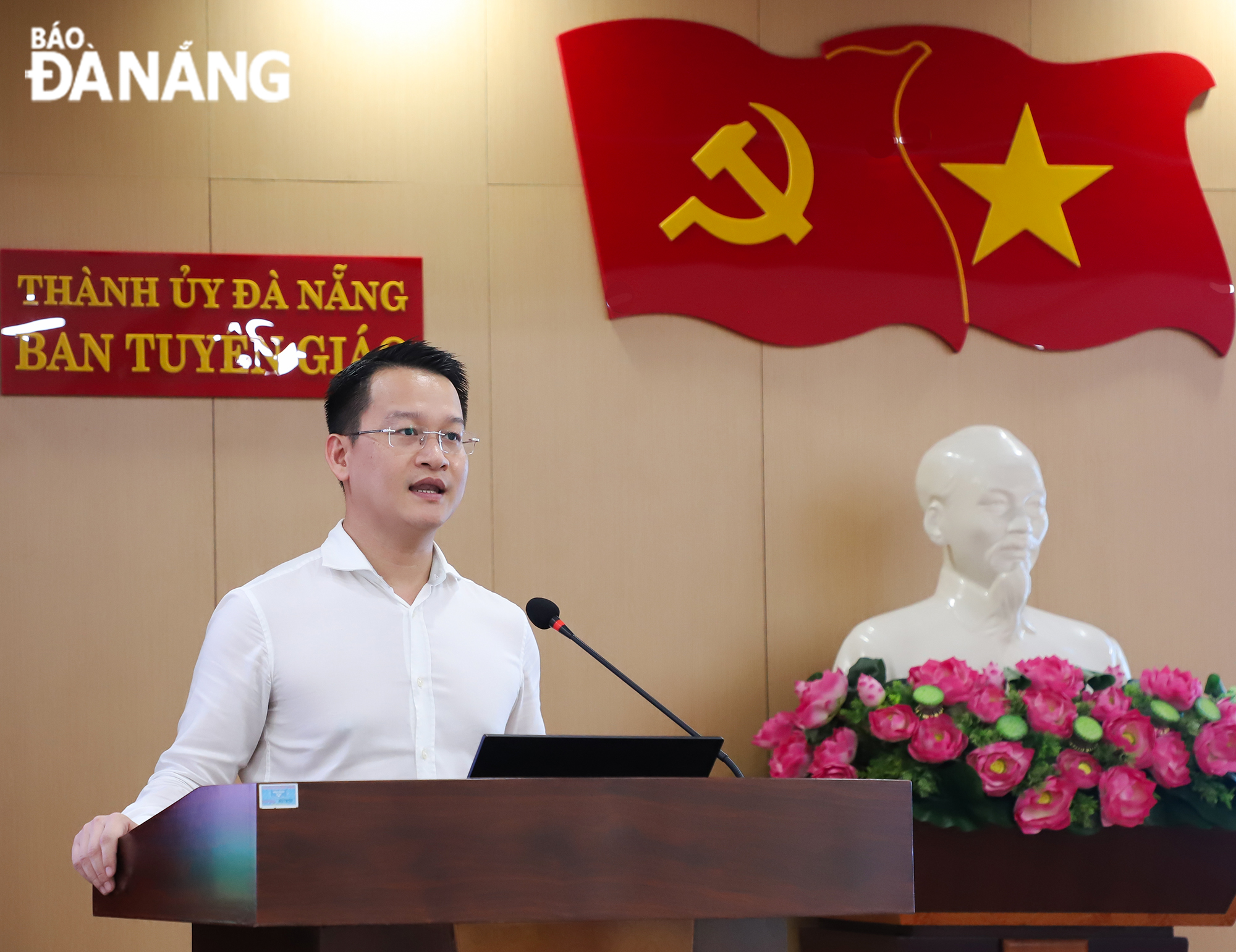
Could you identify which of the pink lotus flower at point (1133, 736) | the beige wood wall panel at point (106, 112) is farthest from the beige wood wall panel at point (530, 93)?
the pink lotus flower at point (1133, 736)

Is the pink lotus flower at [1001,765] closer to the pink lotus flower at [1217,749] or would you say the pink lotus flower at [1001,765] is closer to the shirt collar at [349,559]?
→ the pink lotus flower at [1217,749]

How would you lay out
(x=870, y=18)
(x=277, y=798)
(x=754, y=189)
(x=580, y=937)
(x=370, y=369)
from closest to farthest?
(x=277, y=798), (x=580, y=937), (x=370, y=369), (x=754, y=189), (x=870, y=18)

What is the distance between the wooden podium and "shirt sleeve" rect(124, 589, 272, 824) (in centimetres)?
51

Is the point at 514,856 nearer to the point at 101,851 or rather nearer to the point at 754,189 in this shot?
the point at 101,851

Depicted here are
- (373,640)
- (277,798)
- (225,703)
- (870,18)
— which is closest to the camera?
(277,798)

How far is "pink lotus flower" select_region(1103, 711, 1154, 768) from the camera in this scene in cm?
300

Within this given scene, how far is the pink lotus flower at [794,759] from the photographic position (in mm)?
3262

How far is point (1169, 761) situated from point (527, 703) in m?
1.52

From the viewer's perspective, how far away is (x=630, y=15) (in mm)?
3904

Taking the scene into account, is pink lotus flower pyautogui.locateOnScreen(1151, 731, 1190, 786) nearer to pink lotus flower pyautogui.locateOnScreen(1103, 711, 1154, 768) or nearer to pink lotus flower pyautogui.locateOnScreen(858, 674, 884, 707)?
pink lotus flower pyautogui.locateOnScreen(1103, 711, 1154, 768)

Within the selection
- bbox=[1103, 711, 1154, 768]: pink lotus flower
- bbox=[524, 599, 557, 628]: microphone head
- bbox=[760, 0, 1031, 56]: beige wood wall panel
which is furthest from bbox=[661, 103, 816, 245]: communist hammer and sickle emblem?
bbox=[524, 599, 557, 628]: microphone head

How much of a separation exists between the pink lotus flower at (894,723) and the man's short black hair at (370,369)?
132cm

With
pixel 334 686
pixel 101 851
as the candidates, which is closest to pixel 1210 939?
pixel 334 686

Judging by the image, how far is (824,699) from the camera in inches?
127
